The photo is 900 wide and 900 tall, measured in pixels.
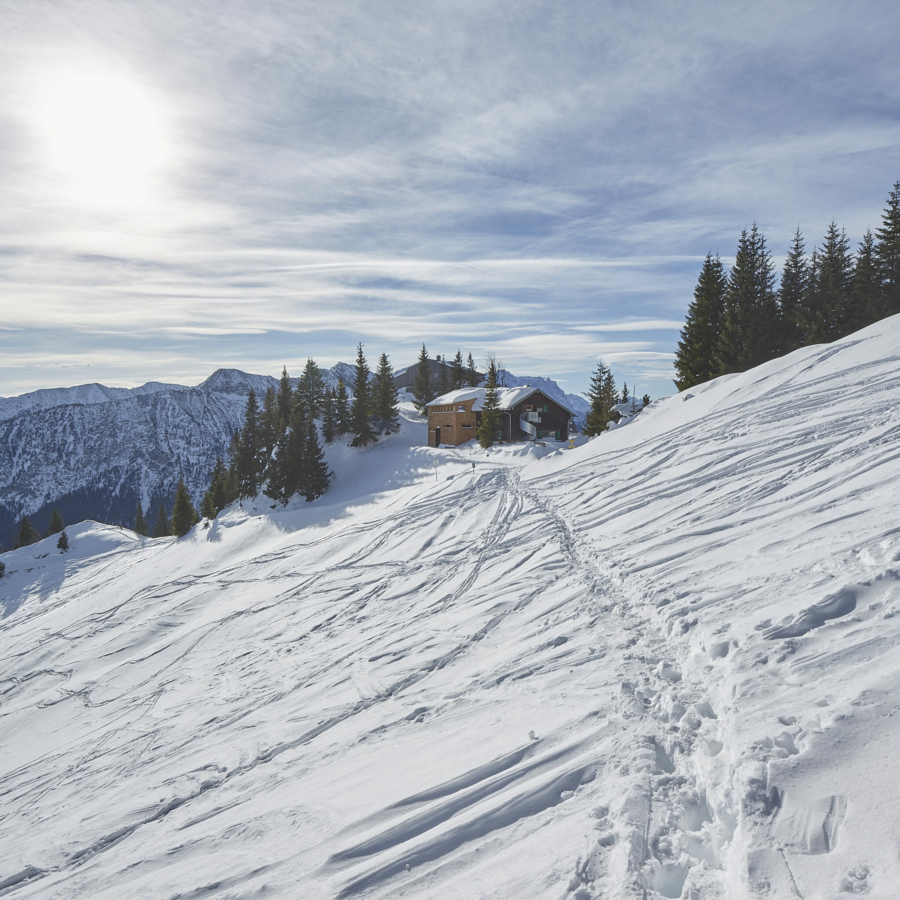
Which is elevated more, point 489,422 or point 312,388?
point 312,388

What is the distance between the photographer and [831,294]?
3616 centimetres

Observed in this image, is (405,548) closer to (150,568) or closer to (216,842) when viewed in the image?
(216,842)

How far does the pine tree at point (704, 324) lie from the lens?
39.2 meters

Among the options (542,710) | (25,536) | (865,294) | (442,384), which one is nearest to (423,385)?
(442,384)

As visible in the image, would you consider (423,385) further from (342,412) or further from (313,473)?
(313,473)

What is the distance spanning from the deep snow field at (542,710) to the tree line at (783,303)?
19.1 m

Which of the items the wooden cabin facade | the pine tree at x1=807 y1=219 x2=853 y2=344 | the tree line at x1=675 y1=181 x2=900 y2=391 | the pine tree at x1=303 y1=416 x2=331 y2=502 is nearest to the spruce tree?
the pine tree at x1=303 y1=416 x2=331 y2=502

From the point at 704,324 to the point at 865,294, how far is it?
985 cm

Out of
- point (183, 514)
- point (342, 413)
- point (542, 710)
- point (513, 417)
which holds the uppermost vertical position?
point (342, 413)

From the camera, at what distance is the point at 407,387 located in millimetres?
104625

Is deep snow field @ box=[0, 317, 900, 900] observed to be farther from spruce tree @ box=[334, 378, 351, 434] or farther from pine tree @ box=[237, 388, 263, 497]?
spruce tree @ box=[334, 378, 351, 434]

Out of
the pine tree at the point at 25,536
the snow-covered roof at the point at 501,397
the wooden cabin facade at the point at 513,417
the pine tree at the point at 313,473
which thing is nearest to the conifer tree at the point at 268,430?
the pine tree at the point at 313,473

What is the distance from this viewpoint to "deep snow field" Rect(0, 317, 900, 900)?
4164 mm

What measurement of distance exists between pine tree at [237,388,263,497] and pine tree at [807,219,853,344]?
166ft
